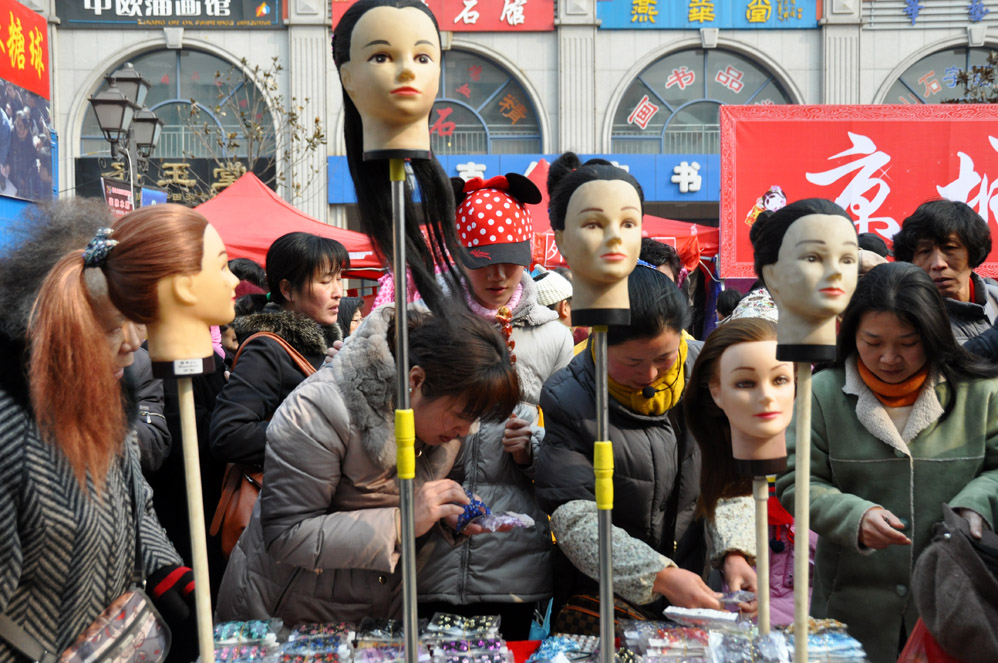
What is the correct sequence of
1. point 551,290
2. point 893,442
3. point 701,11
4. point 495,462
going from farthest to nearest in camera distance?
point 701,11 → point 551,290 → point 495,462 → point 893,442

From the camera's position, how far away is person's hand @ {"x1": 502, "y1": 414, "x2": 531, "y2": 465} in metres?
1.94

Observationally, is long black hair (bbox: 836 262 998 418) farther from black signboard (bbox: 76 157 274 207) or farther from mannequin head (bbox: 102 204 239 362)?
black signboard (bbox: 76 157 274 207)

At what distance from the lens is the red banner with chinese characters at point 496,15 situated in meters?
14.0

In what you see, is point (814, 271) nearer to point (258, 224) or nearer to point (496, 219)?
point (496, 219)

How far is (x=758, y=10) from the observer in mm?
14328

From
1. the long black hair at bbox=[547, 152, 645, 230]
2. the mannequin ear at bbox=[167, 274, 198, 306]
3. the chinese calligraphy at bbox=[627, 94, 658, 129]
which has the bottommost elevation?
the mannequin ear at bbox=[167, 274, 198, 306]

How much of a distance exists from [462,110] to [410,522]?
13.7 m

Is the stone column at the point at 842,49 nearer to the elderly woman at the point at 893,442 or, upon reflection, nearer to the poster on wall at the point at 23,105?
the poster on wall at the point at 23,105

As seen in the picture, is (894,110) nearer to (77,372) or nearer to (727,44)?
(77,372)

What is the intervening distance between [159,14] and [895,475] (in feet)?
47.6

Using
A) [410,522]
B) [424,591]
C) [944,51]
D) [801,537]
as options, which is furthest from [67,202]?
[944,51]

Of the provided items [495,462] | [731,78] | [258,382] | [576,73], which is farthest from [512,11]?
[495,462]

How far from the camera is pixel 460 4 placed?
14.1m

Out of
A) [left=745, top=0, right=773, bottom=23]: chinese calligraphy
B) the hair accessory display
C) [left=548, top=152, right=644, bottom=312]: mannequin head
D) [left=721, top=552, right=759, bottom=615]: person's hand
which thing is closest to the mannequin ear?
the hair accessory display
